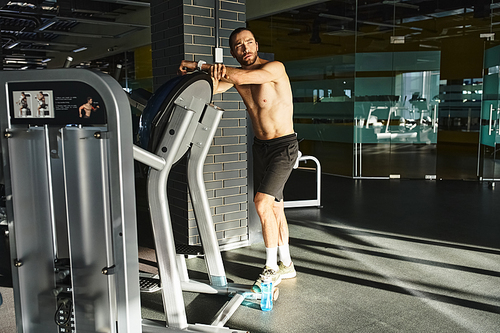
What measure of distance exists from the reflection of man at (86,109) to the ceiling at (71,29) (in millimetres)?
5849

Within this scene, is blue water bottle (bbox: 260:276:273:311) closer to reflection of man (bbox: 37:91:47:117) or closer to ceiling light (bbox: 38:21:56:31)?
reflection of man (bbox: 37:91:47:117)

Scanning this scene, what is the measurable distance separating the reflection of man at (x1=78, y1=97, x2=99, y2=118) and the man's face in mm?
1355

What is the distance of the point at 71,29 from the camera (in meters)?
9.35

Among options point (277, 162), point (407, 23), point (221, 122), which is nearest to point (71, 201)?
point (277, 162)

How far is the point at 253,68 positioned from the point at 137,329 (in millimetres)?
1644

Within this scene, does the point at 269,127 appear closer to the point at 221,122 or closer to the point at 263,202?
the point at 263,202

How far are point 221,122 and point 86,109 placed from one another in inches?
81.8

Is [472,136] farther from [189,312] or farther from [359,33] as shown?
[189,312]

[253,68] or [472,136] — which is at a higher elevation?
[253,68]

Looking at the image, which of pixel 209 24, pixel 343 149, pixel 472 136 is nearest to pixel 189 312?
pixel 209 24

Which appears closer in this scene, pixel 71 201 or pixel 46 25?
pixel 71 201

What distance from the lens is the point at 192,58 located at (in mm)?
3295

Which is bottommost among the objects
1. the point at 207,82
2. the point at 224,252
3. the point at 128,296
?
the point at 224,252

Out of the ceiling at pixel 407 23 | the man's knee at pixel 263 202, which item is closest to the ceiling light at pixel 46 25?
the ceiling at pixel 407 23
